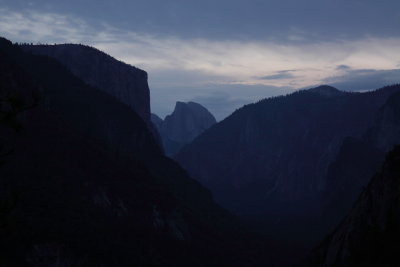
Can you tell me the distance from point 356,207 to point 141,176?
67.4 meters

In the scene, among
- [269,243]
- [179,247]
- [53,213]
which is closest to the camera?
[53,213]

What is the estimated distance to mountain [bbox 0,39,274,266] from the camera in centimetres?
8088

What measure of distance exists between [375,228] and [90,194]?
60.1 metres

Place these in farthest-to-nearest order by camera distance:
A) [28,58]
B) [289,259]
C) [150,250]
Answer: [28,58] → [289,259] → [150,250]

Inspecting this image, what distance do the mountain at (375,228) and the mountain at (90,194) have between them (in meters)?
38.7

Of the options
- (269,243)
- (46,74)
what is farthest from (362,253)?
(46,74)

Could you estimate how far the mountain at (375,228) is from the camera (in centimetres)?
A: 6368

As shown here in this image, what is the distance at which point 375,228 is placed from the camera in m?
69.5

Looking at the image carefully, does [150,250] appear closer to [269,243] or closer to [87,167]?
[87,167]

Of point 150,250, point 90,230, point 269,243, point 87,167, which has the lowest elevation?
point 269,243

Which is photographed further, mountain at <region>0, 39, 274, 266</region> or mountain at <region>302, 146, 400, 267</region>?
mountain at <region>0, 39, 274, 266</region>

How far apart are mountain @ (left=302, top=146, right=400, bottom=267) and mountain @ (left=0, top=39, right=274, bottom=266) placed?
3868 centimetres

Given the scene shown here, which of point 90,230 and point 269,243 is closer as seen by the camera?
point 90,230

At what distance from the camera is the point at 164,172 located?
170625 mm
